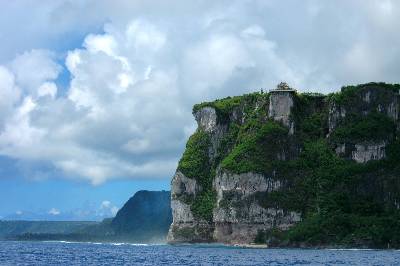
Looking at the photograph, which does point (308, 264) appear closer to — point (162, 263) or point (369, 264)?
point (369, 264)

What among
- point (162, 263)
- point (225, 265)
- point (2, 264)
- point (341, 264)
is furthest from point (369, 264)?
point (2, 264)

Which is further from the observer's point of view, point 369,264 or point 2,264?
point 369,264

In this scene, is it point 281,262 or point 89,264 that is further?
point 281,262

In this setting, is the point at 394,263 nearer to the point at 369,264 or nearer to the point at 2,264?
the point at 369,264

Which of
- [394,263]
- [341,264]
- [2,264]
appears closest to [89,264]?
[2,264]

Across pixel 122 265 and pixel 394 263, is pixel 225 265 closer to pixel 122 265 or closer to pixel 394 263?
pixel 122 265

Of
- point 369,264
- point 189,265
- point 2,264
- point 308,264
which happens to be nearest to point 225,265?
point 189,265

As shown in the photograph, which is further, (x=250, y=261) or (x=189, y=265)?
(x=250, y=261)

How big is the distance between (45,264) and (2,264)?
7623 millimetres

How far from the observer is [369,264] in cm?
13975

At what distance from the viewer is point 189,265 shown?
13288cm

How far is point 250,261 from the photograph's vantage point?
146375 mm

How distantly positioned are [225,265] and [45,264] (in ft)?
94.5

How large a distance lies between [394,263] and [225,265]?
30777mm
